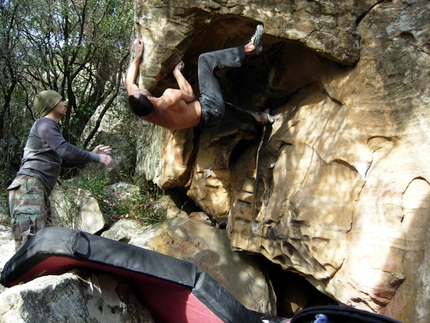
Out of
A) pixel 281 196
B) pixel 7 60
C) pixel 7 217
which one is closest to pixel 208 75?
pixel 281 196

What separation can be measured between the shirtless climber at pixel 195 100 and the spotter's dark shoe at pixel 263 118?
23.7 inches

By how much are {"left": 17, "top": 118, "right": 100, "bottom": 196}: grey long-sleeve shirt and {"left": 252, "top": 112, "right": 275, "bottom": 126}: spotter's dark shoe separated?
2.04m

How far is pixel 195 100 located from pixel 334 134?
146cm

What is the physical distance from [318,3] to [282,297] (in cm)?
378

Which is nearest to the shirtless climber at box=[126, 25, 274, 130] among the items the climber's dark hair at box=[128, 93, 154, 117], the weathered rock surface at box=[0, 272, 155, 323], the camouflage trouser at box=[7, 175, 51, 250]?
the climber's dark hair at box=[128, 93, 154, 117]

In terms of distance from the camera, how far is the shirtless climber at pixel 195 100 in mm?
4133

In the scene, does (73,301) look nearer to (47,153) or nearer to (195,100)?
(47,153)

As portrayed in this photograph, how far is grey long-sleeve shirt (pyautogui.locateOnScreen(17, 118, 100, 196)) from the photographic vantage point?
12.3ft

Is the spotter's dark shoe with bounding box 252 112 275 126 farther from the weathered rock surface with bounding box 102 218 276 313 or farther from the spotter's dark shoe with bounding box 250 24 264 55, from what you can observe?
the weathered rock surface with bounding box 102 218 276 313

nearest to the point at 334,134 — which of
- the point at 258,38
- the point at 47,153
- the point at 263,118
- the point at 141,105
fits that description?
the point at 263,118

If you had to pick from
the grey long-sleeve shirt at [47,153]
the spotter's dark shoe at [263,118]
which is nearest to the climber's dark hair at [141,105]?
the grey long-sleeve shirt at [47,153]

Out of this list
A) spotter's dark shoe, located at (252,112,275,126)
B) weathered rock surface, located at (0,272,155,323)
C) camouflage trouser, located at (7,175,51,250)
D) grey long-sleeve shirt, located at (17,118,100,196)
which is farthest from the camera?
spotter's dark shoe, located at (252,112,275,126)

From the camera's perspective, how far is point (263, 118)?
5.04 meters

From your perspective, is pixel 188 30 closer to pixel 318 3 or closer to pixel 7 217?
pixel 318 3
